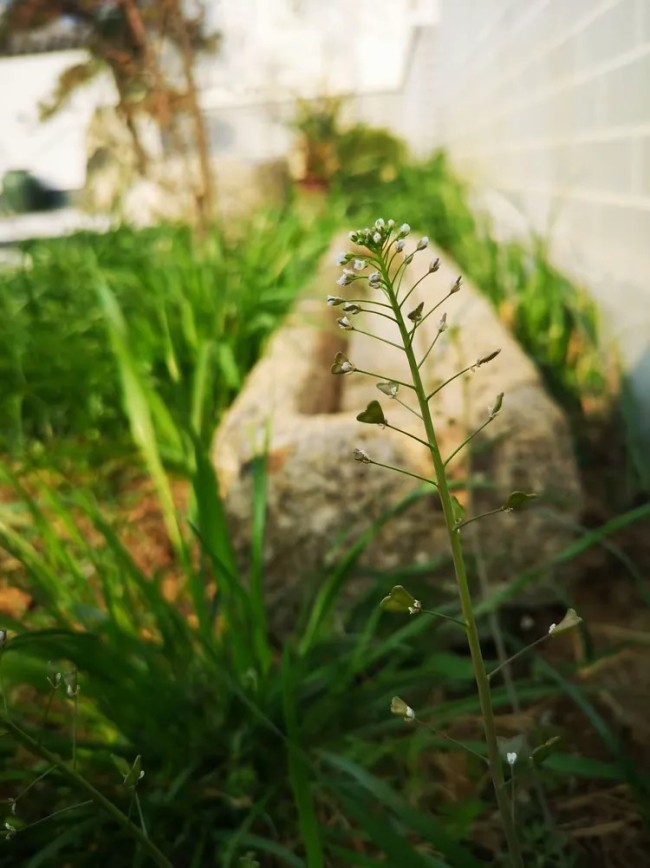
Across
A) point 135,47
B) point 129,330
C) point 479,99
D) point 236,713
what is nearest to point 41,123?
point 135,47

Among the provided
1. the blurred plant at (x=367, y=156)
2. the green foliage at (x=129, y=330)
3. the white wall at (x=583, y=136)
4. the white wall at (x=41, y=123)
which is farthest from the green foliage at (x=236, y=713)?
the blurred plant at (x=367, y=156)

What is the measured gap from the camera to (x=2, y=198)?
1688mm

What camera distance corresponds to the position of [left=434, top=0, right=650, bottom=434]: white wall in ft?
2.94

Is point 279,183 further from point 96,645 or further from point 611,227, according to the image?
point 96,645

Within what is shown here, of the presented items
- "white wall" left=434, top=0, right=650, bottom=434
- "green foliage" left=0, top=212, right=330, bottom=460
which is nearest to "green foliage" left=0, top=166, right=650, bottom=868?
"green foliage" left=0, top=212, right=330, bottom=460

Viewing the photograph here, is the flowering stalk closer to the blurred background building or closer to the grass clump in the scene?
the blurred background building

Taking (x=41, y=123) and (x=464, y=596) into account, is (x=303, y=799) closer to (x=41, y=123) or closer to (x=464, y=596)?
(x=464, y=596)

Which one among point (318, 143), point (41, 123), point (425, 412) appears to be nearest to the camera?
point (425, 412)

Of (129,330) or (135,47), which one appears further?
(135,47)

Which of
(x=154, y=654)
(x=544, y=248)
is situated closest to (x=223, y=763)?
(x=154, y=654)

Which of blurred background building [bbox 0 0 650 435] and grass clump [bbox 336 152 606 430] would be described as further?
grass clump [bbox 336 152 606 430]

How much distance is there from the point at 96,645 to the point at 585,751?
0.35m

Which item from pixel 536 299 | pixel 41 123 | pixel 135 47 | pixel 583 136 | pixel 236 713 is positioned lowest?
pixel 236 713

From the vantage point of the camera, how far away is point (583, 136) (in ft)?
3.63
